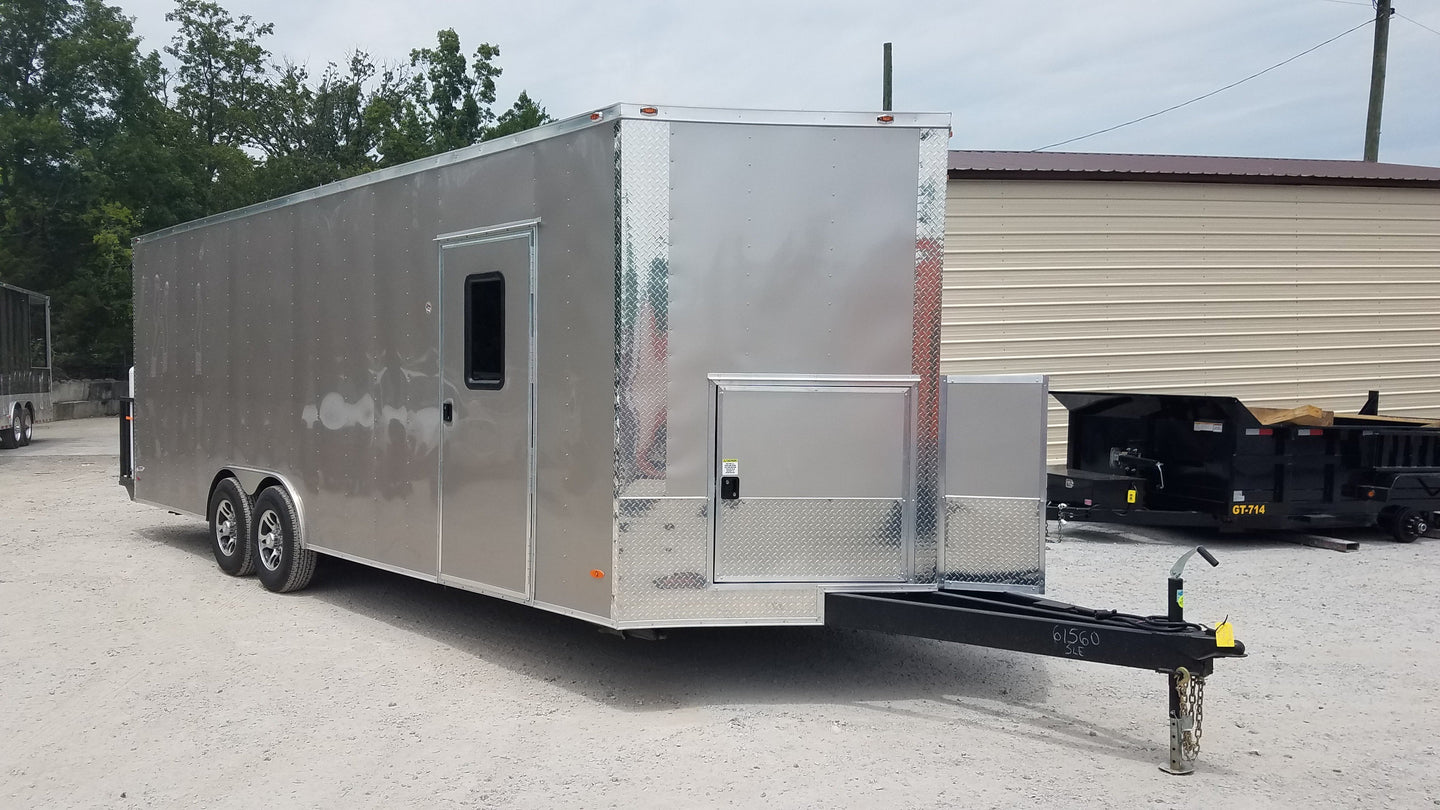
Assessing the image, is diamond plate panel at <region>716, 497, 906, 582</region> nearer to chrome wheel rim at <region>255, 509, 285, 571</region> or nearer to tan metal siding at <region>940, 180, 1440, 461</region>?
chrome wheel rim at <region>255, 509, 285, 571</region>

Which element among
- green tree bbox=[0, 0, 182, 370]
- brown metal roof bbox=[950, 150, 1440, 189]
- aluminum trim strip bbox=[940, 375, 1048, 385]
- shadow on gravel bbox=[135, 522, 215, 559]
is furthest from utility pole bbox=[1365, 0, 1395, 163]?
green tree bbox=[0, 0, 182, 370]

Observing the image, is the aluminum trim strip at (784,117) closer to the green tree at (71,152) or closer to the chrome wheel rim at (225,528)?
the chrome wheel rim at (225,528)

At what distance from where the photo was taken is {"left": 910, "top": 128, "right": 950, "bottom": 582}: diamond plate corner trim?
5.23 metres

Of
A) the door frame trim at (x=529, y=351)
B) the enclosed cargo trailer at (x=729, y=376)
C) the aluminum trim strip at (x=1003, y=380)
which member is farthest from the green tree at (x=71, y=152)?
the aluminum trim strip at (x=1003, y=380)

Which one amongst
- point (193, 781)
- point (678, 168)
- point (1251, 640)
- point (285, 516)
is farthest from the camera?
point (285, 516)

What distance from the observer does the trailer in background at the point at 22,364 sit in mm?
19578

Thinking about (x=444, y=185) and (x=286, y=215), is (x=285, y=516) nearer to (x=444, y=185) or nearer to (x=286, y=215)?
(x=286, y=215)

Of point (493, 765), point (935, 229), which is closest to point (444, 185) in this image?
point (935, 229)

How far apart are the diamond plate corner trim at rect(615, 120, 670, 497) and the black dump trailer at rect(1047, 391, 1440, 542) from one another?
6494 millimetres

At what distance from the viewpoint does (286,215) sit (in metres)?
7.65

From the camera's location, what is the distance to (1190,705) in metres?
4.41

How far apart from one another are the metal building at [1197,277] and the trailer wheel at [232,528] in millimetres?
8228

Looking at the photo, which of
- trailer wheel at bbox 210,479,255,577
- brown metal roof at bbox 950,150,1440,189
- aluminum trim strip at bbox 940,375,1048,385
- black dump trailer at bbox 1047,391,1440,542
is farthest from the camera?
brown metal roof at bbox 950,150,1440,189

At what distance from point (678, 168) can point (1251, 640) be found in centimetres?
486
